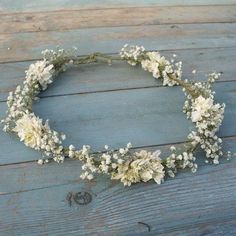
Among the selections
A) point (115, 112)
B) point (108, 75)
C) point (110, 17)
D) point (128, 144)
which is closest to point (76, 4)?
point (110, 17)

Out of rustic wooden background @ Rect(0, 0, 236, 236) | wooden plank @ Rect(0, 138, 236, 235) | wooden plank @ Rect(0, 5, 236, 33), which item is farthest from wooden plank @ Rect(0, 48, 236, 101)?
wooden plank @ Rect(0, 138, 236, 235)

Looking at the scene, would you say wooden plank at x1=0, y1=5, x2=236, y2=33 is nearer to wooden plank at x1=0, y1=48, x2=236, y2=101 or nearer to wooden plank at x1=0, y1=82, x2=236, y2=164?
wooden plank at x1=0, y1=48, x2=236, y2=101

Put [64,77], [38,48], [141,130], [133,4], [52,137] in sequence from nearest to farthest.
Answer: [52,137]
[141,130]
[64,77]
[38,48]
[133,4]

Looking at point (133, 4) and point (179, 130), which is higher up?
point (133, 4)

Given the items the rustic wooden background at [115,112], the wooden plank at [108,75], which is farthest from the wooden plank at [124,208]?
the wooden plank at [108,75]

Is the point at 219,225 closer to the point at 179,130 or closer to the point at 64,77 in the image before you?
the point at 179,130

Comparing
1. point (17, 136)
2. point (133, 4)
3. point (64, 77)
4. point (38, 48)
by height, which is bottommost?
point (17, 136)

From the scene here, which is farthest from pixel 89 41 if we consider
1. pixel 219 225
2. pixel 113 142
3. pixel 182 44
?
pixel 219 225
